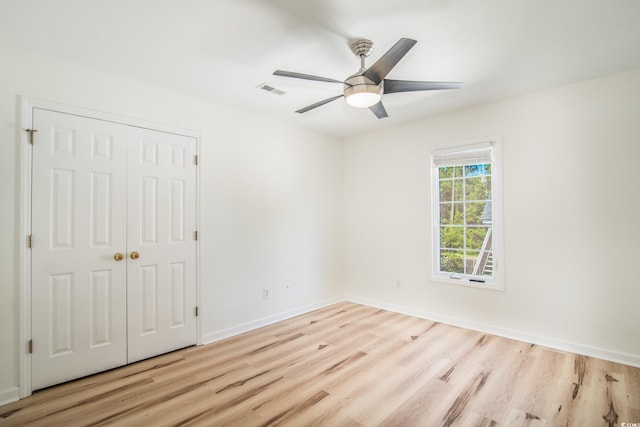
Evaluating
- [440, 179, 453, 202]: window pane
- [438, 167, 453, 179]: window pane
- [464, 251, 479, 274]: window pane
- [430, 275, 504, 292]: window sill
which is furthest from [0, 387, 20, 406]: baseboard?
[438, 167, 453, 179]: window pane

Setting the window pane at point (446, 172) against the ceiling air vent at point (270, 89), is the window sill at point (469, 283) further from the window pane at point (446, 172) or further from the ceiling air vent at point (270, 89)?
the ceiling air vent at point (270, 89)

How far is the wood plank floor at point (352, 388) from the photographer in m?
2.01

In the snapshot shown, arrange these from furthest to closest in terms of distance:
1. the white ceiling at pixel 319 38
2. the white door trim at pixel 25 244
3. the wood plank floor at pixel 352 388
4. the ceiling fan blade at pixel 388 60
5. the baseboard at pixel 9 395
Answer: the white door trim at pixel 25 244
the baseboard at pixel 9 395
the wood plank floor at pixel 352 388
the white ceiling at pixel 319 38
the ceiling fan blade at pixel 388 60

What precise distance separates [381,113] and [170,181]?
7.11 ft

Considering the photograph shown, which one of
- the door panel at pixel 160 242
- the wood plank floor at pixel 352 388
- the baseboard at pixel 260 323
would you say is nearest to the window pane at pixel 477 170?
the wood plank floor at pixel 352 388

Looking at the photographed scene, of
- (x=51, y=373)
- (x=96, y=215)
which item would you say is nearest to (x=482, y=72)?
(x=96, y=215)

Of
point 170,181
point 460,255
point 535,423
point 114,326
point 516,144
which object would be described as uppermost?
point 516,144

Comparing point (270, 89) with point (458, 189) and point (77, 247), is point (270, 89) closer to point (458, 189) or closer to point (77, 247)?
point (77, 247)

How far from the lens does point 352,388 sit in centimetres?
237

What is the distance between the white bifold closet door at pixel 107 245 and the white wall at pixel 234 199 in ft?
0.48

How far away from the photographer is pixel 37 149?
2.37 metres

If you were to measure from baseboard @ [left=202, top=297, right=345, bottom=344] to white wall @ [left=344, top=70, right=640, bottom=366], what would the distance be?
124cm

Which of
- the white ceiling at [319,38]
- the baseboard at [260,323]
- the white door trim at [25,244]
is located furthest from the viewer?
the baseboard at [260,323]

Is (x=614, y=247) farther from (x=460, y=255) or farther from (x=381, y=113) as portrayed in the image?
(x=381, y=113)
